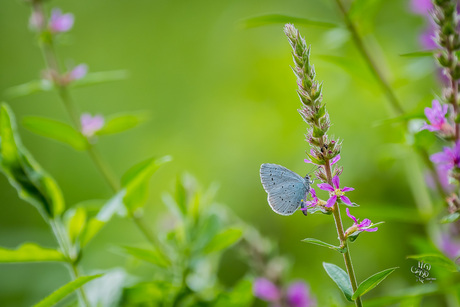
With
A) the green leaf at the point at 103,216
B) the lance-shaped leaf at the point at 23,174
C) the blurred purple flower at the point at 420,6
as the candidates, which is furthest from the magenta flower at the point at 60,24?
the blurred purple flower at the point at 420,6

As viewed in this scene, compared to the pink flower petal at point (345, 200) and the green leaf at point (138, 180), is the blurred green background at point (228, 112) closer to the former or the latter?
the pink flower petal at point (345, 200)

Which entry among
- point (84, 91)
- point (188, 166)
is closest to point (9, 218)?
point (188, 166)

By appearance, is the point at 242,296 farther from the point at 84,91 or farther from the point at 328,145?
the point at 84,91

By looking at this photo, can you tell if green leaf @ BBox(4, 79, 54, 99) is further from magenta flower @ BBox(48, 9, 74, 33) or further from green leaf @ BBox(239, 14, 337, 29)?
green leaf @ BBox(239, 14, 337, 29)

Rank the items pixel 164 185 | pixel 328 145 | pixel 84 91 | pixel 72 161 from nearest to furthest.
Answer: pixel 328 145 → pixel 164 185 → pixel 72 161 → pixel 84 91

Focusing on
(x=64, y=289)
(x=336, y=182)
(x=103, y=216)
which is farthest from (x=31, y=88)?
(x=336, y=182)

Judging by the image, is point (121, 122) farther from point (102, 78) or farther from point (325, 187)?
point (325, 187)
